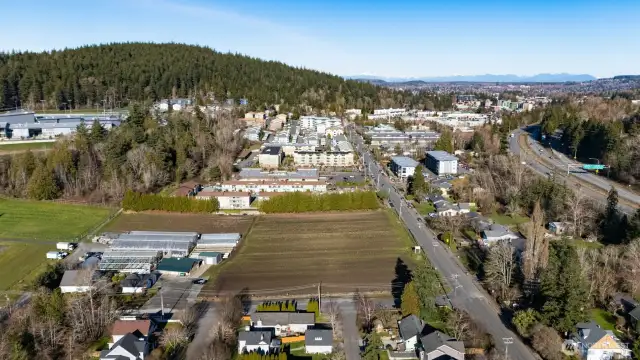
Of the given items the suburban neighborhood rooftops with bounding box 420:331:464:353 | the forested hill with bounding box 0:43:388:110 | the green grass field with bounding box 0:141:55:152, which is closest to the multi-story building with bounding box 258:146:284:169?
the green grass field with bounding box 0:141:55:152

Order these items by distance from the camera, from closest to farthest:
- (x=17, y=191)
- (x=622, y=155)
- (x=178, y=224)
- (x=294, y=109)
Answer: (x=178, y=224) → (x=17, y=191) → (x=622, y=155) → (x=294, y=109)

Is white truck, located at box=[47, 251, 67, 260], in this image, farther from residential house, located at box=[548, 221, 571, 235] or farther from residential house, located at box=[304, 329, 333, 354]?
residential house, located at box=[548, 221, 571, 235]

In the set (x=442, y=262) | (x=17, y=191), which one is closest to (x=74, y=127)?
(x=17, y=191)

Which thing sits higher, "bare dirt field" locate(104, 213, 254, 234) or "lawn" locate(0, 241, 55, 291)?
"bare dirt field" locate(104, 213, 254, 234)

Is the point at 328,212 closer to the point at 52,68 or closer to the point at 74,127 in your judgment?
the point at 74,127

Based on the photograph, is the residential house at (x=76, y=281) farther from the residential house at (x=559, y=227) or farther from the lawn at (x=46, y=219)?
the residential house at (x=559, y=227)

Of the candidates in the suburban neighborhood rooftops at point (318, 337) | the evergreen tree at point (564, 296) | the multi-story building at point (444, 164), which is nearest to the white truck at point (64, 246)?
the suburban neighborhood rooftops at point (318, 337)
